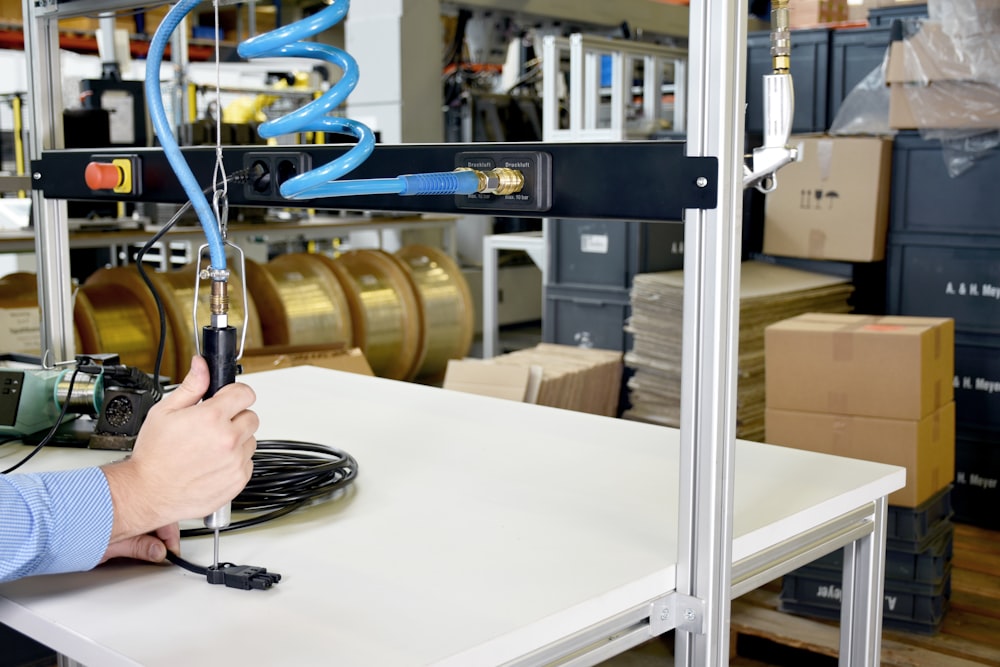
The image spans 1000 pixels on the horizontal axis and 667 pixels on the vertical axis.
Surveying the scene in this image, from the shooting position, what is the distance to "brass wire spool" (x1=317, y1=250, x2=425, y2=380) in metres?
4.65

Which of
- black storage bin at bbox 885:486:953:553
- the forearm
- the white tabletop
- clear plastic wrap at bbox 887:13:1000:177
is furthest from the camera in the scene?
clear plastic wrap at bbox 887:13:1000:177

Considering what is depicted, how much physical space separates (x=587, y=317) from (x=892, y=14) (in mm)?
1499

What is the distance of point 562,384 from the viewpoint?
3.40 meters

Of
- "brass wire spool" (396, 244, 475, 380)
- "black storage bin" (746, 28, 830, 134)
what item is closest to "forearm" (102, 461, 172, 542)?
"black storage bin" (746, 28, 830, 134)

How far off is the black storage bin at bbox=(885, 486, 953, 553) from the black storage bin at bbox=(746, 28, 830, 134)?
5.68 ft

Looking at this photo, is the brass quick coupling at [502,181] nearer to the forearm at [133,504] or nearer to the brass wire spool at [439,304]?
the forearm at [133,504]

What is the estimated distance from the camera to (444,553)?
961 millimetres

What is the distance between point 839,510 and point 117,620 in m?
0.74

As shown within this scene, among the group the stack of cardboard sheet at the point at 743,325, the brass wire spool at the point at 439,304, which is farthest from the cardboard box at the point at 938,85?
the brass wire spool at the point at 439,304

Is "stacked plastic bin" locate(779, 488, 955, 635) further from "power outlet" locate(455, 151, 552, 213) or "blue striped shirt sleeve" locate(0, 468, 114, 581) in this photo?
"blue striped shirt sleeve" locate(0, 468, 114, 581)

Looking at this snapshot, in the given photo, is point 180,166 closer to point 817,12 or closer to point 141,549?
point 141,549

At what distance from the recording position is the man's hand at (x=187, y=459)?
870 mm

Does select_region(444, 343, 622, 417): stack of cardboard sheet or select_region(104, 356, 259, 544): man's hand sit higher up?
select_region(104, 356, 259, 544): man's hand

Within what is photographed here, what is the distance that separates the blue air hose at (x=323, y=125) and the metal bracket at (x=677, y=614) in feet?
1.39
